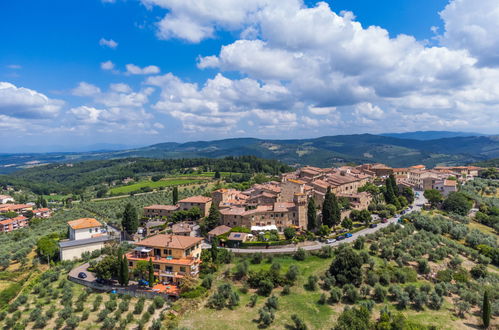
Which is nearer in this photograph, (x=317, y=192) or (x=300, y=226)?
(x=300, y=226)

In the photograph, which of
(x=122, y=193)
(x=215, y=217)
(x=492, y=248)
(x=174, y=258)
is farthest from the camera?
(x=122, y=193)

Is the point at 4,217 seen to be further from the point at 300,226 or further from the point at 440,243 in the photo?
the point at 440,243

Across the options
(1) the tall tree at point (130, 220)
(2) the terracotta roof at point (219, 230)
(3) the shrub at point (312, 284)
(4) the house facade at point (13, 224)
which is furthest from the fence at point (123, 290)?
(4) the house facade at point (13, 224)

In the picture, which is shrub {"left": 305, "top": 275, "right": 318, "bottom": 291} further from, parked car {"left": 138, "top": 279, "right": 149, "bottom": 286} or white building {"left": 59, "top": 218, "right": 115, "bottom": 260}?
white building {"left": 59, "top": 218, "right": 115, "bottom": 260}

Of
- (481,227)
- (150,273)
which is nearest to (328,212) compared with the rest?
(150,273)

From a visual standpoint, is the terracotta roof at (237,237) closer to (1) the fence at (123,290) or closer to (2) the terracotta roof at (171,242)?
(2) the terracotta roof at (171,242)

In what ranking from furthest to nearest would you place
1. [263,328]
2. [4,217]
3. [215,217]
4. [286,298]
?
[4,217]
[215,217]
[286,298]
[263,328]

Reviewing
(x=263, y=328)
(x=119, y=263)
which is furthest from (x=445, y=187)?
(x=119, y=263)

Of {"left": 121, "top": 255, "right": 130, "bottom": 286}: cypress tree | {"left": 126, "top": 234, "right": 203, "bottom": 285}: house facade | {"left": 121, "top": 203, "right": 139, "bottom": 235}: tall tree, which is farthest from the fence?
{"left": 121, "top": 203, "right": 139, "bottom": 235}: tall tree
